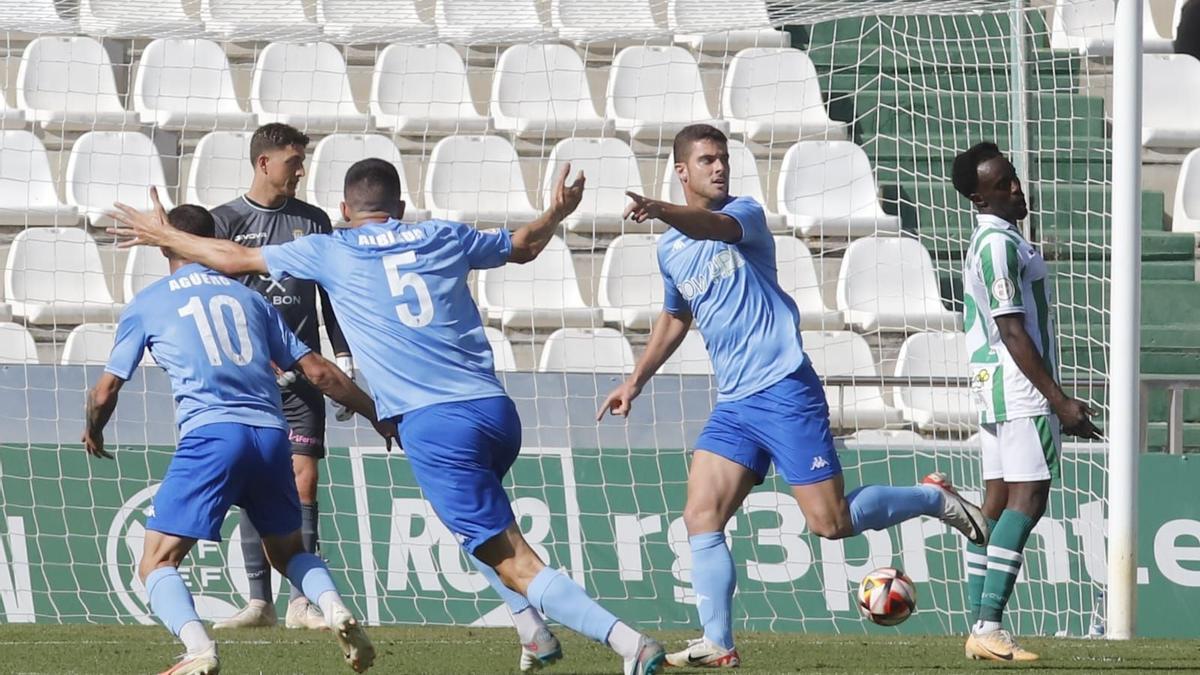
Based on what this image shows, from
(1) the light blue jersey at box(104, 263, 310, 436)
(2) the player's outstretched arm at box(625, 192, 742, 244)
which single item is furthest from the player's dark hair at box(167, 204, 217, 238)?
(2) the player's outstretched arm at box(625, 192, 742, 244)

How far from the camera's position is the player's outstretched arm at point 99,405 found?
6098mm

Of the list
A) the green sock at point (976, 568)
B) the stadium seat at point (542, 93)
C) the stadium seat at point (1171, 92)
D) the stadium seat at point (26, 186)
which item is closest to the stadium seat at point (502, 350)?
the stadium seat at point (542, 93)

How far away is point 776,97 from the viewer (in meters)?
12.3

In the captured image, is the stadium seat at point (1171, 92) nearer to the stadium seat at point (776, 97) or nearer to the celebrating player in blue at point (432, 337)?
the stadium seat at point (776, 97)

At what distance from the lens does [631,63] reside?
12398 mm

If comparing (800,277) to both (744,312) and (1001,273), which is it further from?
(744,312)

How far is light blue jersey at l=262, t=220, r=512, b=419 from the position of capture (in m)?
5.79

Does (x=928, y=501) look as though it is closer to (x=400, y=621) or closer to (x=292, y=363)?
(x=292, y=363)

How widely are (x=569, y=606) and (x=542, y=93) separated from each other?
7281 millimetres

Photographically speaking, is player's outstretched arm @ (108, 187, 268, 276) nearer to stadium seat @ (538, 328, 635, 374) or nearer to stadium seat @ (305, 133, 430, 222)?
stadium seat @ (538, 328, 635, 374)

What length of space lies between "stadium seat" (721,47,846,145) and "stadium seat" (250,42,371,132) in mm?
2508

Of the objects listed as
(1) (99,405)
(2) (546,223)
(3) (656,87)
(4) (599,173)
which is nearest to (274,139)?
(1) (99,405)

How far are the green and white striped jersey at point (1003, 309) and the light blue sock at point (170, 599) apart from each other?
309 cm

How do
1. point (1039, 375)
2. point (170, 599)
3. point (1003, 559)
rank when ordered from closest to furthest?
point (170, 599) → point (1039, 375) → point (1003, 559)
